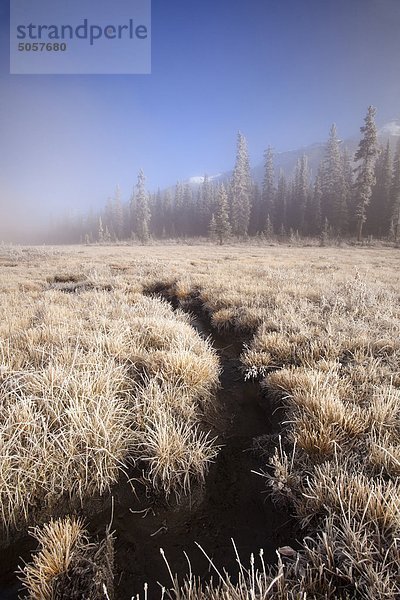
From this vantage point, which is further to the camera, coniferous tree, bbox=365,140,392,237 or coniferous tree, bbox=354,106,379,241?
coniferous tree, bbox=365,140,392,237

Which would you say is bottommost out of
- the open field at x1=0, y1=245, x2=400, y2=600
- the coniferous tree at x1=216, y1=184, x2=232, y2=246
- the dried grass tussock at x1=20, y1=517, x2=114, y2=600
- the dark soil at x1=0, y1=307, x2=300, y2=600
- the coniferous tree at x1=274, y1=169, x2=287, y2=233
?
the dark soil at x1=0, y1=307, x2=300, y2=600

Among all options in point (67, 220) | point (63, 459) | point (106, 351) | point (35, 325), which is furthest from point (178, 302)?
point (67, 220)

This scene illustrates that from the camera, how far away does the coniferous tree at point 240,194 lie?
50.3 meters

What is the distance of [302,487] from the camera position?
2375 mm

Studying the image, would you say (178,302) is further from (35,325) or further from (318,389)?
(318,389)

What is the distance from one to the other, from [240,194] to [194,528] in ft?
173

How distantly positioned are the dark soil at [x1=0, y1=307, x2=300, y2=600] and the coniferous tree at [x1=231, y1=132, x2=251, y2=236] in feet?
159

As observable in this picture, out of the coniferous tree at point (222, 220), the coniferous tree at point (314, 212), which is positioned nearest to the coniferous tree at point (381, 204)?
the coniferous tree at point (314, 212)

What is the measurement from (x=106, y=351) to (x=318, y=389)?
2.86 m

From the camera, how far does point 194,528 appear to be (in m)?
2.33

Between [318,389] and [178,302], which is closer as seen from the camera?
[318,389]

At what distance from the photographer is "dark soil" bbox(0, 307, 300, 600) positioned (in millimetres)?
2002

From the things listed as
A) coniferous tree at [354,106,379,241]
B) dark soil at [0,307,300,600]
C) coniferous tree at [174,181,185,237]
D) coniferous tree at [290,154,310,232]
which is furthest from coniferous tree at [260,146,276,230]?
dark soil at [0,307,300,600]

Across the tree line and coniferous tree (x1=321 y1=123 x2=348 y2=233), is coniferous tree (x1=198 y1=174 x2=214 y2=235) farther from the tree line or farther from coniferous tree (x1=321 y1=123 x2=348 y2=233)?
coniferous tree (x1=321 y1=123 x2=348 y2=233)
